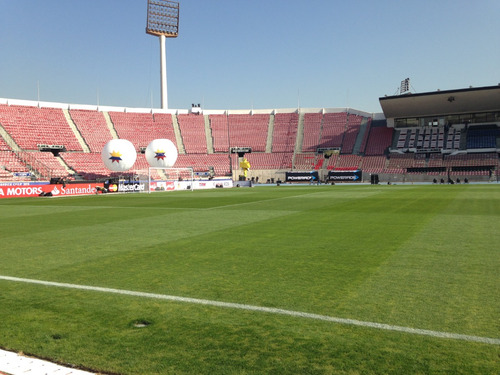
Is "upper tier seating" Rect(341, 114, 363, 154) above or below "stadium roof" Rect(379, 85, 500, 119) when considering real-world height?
below

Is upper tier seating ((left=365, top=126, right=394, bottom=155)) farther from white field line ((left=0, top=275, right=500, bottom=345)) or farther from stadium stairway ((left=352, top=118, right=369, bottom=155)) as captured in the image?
white field line ((left=0, top=275, right=500, bottom=345))

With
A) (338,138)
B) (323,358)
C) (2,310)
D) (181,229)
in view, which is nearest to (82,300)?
(2,310)

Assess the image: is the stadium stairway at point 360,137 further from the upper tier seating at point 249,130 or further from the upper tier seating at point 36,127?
the upper tier seating at point 36,127

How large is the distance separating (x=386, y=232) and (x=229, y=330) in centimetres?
783

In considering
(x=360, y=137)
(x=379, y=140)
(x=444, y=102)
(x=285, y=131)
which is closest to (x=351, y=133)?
(x=360, y=137)

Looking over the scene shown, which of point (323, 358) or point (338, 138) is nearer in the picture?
point (323, 358)

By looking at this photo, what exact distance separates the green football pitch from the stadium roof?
181 ft

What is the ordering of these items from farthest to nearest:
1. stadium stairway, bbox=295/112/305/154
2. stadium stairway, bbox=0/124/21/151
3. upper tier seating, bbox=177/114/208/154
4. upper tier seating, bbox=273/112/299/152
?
upper tier seating, bbox=273/112/299/152 → stadium stairway, bbox=295/112/305/154 → upper tier seating, bbox=177/114/208/154 → stadium stairway, bbox=0/124/21/151

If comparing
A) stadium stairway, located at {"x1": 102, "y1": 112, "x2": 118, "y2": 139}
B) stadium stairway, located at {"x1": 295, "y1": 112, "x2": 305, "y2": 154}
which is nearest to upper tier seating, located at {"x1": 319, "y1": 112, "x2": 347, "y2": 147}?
stadium stairway, located at {"x1": 295, "y1": 112, "x2": 305, "y2": 154}

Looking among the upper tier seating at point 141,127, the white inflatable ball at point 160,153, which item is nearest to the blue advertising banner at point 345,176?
the white inflatable ball at point 160,153

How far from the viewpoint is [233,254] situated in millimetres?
8250

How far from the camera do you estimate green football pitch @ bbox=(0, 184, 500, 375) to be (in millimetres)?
3588

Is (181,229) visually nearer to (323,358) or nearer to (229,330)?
(229,330)

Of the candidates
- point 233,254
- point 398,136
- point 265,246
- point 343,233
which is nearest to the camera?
point 233,254
